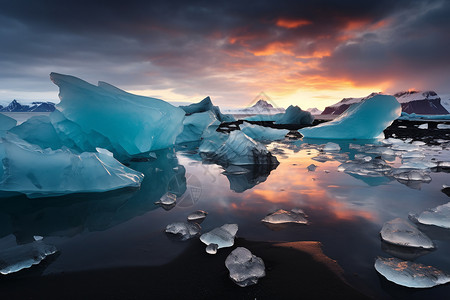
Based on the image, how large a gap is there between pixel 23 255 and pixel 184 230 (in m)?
0.99

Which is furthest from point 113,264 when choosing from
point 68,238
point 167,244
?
point 68,238

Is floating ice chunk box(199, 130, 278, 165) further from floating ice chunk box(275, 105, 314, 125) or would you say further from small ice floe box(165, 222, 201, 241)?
floating ice chunk box(275, 105, 314, 125)

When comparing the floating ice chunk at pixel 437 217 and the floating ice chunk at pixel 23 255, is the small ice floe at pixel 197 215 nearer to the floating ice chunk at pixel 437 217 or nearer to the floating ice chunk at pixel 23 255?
the floating ice chunk at pixel 23 255

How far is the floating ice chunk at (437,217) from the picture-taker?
1889mm

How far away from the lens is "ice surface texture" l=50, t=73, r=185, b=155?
4.80 meters

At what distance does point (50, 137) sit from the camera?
4.79 metres

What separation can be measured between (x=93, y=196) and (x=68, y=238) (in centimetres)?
103

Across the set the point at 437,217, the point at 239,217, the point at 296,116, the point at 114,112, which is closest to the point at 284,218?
the point at 239,217

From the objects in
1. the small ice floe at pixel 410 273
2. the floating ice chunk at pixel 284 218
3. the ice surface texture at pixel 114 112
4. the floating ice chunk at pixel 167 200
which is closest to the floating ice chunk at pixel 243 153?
the ice surface texture at pixel 114 112

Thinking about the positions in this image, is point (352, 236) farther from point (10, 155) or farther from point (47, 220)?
point (10, 155)

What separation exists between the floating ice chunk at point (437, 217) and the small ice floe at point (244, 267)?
1.48 meters

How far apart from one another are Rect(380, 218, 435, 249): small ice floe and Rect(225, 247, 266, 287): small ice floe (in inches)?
37.1

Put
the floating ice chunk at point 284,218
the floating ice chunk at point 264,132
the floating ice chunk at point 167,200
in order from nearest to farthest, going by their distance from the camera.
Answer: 1. the floating ice chunk at point 284,218
2. the floating ice chunk at point 167,200
3. the floating ice chunk at point 264,132

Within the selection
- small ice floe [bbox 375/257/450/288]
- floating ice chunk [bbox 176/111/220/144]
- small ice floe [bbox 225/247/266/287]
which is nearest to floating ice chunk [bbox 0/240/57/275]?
small ice floe [bbox 225/247/266/287]
